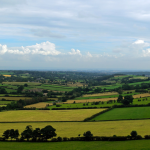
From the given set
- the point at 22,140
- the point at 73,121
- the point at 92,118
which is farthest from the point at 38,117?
the point at 22,140

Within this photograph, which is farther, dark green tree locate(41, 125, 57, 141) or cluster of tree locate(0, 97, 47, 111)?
cluster of tree locate(0, 97, 47, 111)

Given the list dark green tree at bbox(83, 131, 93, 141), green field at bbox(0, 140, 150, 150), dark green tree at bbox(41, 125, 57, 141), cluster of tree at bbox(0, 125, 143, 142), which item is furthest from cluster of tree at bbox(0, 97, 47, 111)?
dark green tree at bbox(83, 131, 93, 141)

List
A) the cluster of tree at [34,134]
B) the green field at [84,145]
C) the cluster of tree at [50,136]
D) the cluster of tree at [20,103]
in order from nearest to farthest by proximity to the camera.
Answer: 1. the green field at [84,145]
2. the cluster of tree at [50,136]
3. the cluster of tree at [34,134]
4. the cluster of tree at [20,103]

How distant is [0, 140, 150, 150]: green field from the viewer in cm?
2858

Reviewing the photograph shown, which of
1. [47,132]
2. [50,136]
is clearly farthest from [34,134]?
[50,136]

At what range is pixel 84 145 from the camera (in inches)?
1211

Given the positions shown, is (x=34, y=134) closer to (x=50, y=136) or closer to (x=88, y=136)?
(x=50, y=136)

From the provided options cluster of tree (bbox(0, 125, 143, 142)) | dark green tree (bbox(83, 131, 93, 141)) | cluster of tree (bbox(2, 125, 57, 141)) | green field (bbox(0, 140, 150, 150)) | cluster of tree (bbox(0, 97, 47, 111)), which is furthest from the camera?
cluster of tree (bbox(0, 97, 47, 111))

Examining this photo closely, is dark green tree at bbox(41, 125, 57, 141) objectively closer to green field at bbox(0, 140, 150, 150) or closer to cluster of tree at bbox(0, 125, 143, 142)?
cluster of tree at bbox(0, 125, 143, 142)

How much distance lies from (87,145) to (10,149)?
1270 cm

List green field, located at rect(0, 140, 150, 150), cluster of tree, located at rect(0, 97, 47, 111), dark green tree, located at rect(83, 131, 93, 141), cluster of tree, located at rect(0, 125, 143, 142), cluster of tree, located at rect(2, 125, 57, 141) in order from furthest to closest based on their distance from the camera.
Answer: cluster of tree, located at rect(0, 97, 47, 111)
cluster of tree, located at rect(2, 125, 57, 141)
dark green tree, located at rect(83, 131, 93, 141)
cluster of tree, located at rect(0, 125, 143, 142)
green field, located at rect(0, 140, 150, 150)

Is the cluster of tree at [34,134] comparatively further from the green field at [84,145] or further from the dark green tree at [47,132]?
the green field at [84,145]

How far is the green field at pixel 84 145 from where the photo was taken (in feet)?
93.8

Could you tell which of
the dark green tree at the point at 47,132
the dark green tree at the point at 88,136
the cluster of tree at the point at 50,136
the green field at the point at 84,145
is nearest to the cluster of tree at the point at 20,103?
the cluster of tree at the point at 50,136
